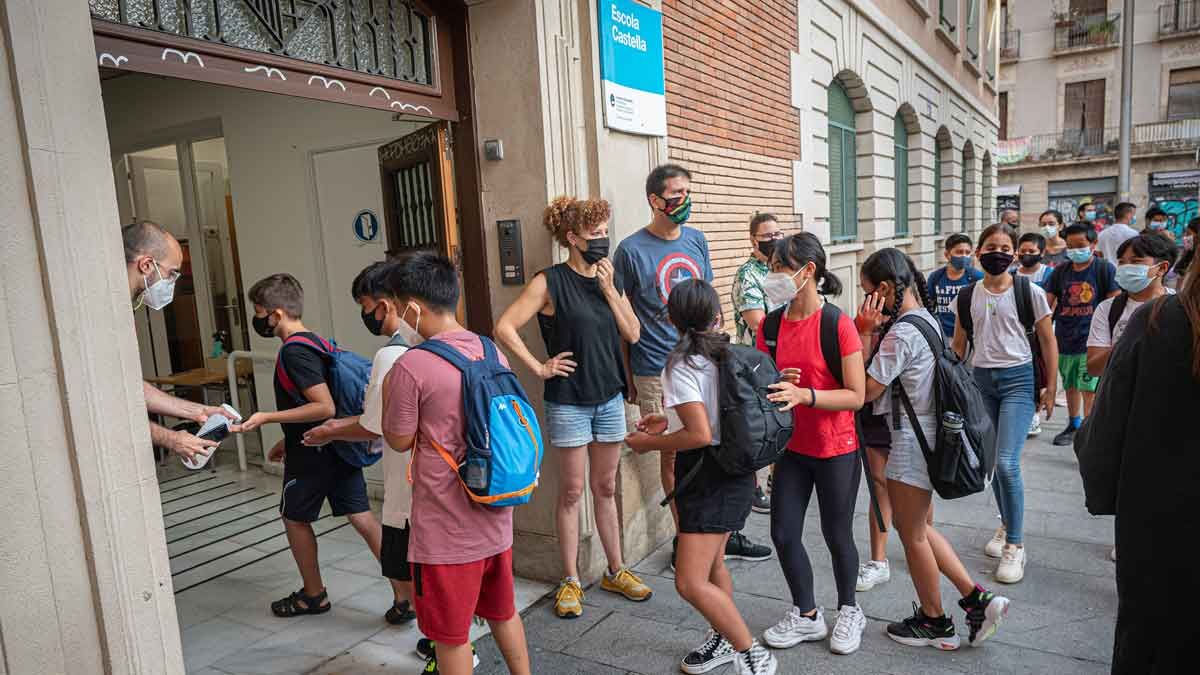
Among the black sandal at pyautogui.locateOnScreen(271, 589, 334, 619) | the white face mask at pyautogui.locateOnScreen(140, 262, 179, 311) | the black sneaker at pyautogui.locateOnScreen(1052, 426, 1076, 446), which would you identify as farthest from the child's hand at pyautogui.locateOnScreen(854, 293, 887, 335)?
the black sneaker at pyautogui.locateOnScreen(1052, 426, 1076, 446)

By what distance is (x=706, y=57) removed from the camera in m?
5.94

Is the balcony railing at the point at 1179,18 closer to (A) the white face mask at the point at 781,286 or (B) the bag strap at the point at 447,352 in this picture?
(A) the white face mask at the point at 781,286

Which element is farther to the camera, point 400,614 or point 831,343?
point 400,614

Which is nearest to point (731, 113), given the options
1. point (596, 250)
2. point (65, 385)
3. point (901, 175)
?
point (596, 250)

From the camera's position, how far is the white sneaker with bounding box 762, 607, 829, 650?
355 centimetres

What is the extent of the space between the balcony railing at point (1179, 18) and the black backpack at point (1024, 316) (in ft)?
119

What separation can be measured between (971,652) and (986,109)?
65.7ft

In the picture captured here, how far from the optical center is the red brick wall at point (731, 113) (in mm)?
5570

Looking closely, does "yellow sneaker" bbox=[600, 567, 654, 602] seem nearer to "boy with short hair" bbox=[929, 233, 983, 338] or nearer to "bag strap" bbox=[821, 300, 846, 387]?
"bag strap" bbox=[821, 300, 846, 387]

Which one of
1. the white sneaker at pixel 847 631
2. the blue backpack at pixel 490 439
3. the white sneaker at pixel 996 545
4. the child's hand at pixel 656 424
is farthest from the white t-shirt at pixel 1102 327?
the blue backpack at pixel 490 439

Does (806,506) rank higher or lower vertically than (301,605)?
higher

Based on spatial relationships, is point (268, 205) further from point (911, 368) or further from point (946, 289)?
point (946, 289)

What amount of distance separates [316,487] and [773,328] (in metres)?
2.43

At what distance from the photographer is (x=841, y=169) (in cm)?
1046
